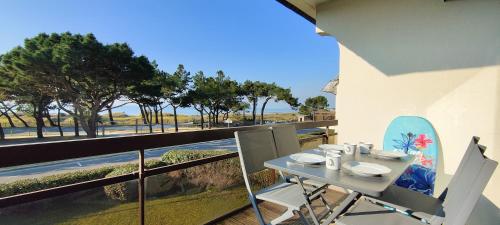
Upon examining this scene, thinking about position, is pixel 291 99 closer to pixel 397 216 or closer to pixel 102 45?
pixel 102 45

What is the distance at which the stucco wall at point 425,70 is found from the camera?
235cm

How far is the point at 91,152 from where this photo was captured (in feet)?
4.76

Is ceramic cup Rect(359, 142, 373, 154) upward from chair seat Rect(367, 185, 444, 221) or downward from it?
upward

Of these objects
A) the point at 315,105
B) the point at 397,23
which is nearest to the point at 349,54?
the point at 397,23

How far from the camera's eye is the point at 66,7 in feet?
91.2

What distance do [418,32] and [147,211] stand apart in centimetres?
338

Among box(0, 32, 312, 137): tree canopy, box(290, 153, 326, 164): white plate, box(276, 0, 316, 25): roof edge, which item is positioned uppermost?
box(0, 32, 312, 137): tree canopy

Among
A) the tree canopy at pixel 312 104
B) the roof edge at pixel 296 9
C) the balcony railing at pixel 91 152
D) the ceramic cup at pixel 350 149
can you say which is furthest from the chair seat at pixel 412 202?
the tree canopy at pixel 312 104

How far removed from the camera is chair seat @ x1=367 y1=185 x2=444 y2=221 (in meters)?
1.67

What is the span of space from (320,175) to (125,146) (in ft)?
4.10

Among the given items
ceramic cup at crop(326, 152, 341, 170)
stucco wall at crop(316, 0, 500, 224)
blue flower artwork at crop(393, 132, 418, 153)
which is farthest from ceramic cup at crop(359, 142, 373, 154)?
stucco wall at crop(316, 0, 500, 224)

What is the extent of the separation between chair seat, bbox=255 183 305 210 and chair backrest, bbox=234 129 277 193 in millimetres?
147

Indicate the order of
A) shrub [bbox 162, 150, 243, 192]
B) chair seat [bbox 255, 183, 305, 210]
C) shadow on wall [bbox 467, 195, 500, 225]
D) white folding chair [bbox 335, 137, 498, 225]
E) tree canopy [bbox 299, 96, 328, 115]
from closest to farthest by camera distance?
white folding chair [bbox 335, 137, 498, 225] → chair seat [bbox 255, 183, 305, 210] → shadow on wall [bbox 467, 195, 500, 225] → shrub [bbox 162, 150, 243, 192] → tree canopy [bbox 299, 96, 328, 115]

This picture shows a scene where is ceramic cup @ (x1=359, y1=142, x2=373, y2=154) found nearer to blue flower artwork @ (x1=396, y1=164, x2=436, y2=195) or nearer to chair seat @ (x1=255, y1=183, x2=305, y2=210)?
chair seat @ (x1=255, y1=183, x2=305, y2=210)
